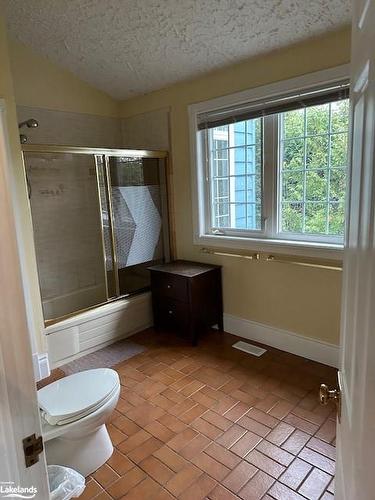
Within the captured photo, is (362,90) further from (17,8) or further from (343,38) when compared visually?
(17,8)

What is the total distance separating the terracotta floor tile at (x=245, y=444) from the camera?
6.14 feet

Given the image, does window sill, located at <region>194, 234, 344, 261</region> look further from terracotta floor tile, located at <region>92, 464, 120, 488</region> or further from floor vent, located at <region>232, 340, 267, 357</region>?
terracotta floor tile, located at <region>92, 464, 120, 488</region>

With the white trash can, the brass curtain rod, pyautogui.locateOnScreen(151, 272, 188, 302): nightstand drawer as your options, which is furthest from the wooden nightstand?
the white trash can

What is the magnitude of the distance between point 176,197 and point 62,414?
2.26 m

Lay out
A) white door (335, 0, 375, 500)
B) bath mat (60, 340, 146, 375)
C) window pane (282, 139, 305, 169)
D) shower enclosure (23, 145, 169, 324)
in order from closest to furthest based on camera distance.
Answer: white door (335, 0, 375, 500) < window pane (282, 139, 305, 169) < bath mat (60, 340, 146, 375) < shower enclosure (23, 145, 169, 324)

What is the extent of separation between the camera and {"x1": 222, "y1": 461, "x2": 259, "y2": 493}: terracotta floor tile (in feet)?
5.44

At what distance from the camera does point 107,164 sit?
10.1ft

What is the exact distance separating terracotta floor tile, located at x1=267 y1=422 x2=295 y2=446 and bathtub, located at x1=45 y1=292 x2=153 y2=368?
1680 mm

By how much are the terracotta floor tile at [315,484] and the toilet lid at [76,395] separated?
1030mm

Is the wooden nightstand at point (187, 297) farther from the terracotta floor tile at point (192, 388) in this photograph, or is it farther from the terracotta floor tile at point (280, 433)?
the terracotta floor tile at point (280, 433)

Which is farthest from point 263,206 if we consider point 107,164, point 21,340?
point 21,340

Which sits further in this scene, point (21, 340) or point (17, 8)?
point (17, 8)

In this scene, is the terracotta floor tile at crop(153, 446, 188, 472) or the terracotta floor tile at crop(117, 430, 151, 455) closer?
the terracotta floor tile at crop(153, 446, 188, 472)

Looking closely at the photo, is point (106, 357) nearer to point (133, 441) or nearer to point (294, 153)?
point (133, 441)
